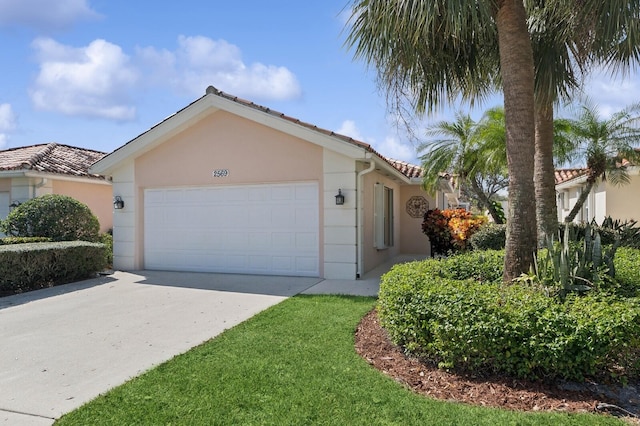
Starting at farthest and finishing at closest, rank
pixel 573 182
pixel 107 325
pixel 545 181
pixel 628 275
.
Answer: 1. pixel 573 182
2. pixel 545 181
3. pixel 107 325
4. pixel 628 275

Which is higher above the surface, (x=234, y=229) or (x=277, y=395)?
(x=234, y=229)

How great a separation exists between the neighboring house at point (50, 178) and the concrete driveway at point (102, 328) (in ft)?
19.6

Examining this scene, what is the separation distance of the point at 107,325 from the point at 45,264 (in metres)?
4.66

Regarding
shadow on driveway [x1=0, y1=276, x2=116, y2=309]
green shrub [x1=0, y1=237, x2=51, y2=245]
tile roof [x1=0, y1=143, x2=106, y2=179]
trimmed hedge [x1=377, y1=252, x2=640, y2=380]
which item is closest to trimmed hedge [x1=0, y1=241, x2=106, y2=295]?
shadow on driveway [x1=0, y1=276, x2=116, y2=309]

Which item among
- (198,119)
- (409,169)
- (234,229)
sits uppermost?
(198,119)

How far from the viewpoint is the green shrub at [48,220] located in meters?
12.2

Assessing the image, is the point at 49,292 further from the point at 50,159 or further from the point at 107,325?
the point at 50,159

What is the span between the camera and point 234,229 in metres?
11.5

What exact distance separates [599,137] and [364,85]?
32.9ft

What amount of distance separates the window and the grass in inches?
279

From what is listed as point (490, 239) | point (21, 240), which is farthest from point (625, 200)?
point (21, 240)

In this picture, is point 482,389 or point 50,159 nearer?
point 482,389

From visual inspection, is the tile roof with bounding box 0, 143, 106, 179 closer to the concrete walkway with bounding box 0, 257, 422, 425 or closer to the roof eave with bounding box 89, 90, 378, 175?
the roof eave with bounding box 89, 90, 378, 175

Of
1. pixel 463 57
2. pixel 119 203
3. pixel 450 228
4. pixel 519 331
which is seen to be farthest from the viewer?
pixel 450 228
